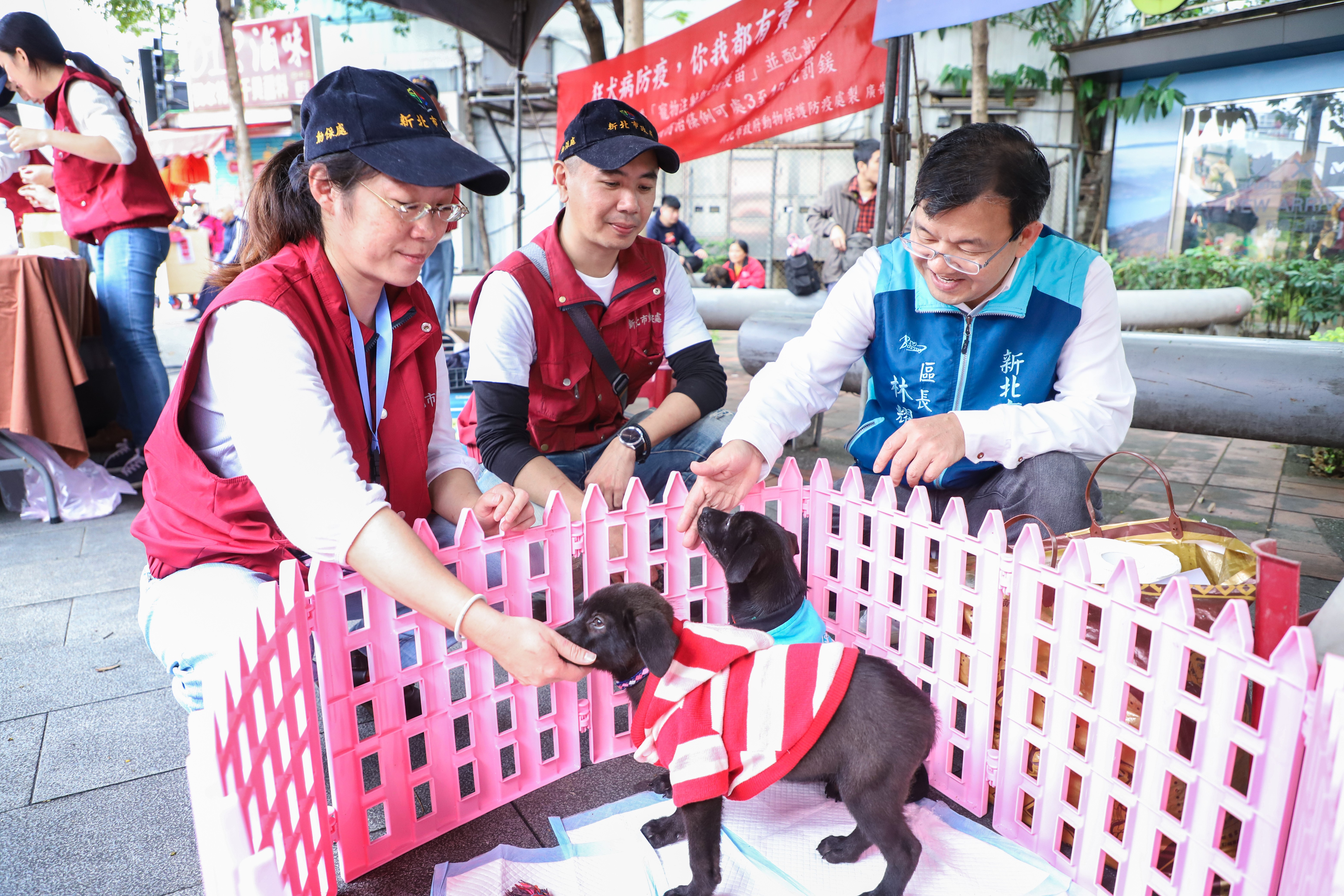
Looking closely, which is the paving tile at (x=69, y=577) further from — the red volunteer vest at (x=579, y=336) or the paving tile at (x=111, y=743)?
the red volunteer vest at (x=579, y=336)

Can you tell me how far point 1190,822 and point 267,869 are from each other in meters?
1.47

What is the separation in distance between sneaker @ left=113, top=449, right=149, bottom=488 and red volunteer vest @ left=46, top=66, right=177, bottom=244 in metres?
1.18

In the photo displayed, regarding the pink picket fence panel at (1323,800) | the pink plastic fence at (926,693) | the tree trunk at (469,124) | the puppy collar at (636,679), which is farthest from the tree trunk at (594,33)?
the tree trunk at (469,124)

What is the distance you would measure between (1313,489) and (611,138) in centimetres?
456

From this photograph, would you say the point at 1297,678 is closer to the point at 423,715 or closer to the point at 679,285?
the point at 423,715

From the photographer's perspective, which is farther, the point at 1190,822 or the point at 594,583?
the point at 594,583

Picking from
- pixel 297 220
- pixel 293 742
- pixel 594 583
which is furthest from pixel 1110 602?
pixel 297 220

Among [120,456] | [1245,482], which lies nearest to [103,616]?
[120,456]

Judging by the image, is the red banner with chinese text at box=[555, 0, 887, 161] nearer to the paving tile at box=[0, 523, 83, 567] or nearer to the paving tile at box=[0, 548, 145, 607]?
the paving tile at box=[0, 548, 145, 607]

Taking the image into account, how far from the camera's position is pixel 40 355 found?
3916 mm

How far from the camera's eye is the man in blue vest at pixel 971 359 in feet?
6.93

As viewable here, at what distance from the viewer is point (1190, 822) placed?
144 cm

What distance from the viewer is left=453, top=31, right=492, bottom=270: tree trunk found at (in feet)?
53.8

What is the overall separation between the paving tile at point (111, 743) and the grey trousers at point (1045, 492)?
216 centimetres
